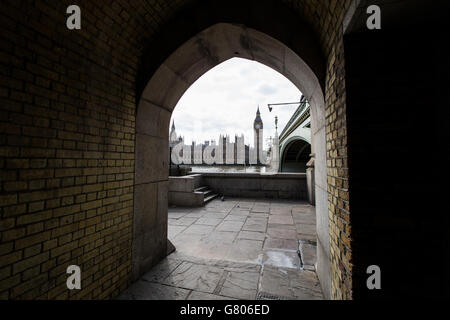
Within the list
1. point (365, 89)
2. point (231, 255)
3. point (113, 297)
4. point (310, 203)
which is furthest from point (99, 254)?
point (310, 203)

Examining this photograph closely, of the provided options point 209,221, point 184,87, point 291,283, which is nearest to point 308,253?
point 291,283

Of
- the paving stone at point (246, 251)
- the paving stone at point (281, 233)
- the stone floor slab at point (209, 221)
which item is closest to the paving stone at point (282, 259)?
the paving stone at point (246, 251)

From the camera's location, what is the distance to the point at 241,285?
295cm

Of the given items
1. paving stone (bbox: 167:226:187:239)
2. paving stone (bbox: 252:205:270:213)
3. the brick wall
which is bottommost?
paving stone (bbox: 167:226:187:239)

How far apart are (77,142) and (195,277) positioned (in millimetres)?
A: 2538

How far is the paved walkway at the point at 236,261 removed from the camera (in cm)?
281

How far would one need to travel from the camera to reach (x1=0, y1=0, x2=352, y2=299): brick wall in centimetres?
174

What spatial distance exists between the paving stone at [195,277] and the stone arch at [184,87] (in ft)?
1.81

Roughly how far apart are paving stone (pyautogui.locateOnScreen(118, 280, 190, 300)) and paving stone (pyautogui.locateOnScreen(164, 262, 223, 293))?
0.12 meters

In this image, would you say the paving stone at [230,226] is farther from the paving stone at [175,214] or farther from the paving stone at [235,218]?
the paving stone at [175,214]

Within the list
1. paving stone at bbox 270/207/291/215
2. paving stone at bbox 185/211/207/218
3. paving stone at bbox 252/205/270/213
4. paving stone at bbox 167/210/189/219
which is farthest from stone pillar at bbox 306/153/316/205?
paving stone at bbox 167/210/189/219

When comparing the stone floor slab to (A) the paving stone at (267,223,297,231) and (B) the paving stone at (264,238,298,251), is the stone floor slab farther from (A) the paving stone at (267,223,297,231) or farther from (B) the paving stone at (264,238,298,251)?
(B) the paving stone at (264,238,298,251)

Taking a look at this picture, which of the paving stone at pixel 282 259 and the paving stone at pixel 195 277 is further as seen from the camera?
the paving stone at pixel 282 259

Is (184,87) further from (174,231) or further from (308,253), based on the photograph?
(308,253)
